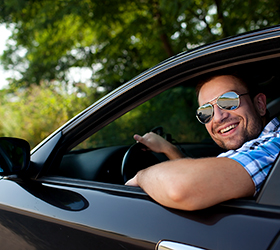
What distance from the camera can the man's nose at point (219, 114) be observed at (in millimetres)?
1633

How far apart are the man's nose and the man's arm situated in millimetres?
499

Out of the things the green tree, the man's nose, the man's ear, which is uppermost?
the green tree

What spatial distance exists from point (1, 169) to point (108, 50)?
5246mm

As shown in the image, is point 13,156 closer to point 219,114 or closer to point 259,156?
point 219,114

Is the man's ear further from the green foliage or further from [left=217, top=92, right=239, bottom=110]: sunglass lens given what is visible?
the green foliage

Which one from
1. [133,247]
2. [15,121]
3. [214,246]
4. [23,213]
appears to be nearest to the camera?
[214,246]

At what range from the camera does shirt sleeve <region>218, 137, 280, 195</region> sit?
1.16 metres

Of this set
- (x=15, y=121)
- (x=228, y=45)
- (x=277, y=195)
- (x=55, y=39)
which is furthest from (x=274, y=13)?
(x=15, y=121)

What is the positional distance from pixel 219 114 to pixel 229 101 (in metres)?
0.09

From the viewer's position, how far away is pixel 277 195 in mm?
995

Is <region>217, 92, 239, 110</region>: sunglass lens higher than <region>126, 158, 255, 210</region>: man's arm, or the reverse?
<region>217, 92, 239, 110</region>: sunglass lens

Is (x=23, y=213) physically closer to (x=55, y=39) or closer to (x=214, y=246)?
(x=214, y=246)

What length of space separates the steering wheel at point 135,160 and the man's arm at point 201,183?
0.83 meters

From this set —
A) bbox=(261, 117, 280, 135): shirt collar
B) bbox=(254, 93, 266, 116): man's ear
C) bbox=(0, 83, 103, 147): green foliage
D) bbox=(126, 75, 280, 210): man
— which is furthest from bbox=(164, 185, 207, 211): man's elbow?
bbox=(0, 83, 103, 147): green foliage
